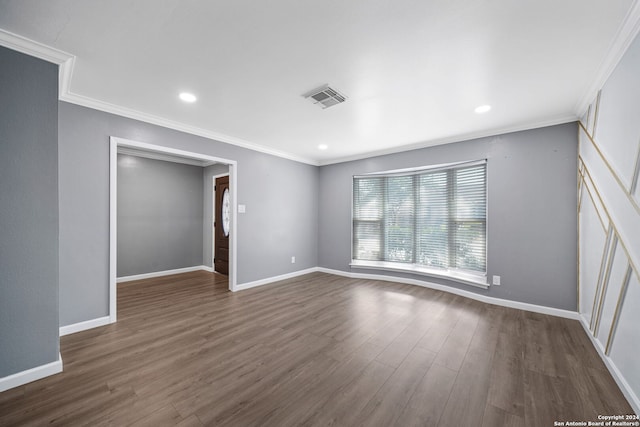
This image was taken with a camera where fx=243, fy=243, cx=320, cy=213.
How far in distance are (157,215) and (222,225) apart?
135 centimetres

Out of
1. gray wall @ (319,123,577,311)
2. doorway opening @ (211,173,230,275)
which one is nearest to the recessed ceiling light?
doorway opening @ (211,173,230,275)

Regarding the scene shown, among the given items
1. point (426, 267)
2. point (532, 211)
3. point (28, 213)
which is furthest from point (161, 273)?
point (532, 211)

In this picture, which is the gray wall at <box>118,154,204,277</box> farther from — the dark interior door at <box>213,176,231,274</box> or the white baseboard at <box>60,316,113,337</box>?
the white baseboard at <box>60,316,113,337</box>

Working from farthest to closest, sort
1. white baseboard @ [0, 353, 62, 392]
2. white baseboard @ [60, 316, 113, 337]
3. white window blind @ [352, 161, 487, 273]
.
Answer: white window blind @ [352, 161, 487, 273], white baseboard @ [60, 316, 113, 337], white baseboard @ [0, 353, 62, 392]

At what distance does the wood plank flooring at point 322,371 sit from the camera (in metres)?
1.55

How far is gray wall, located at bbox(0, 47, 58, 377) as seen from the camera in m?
1.76

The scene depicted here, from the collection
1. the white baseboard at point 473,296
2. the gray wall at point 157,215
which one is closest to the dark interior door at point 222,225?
the gray wall at point 157,215

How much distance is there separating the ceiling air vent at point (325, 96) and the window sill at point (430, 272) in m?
3.27

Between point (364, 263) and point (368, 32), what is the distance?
420cm

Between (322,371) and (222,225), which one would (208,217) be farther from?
(322,371)

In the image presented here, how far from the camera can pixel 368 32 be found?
5.55 feet

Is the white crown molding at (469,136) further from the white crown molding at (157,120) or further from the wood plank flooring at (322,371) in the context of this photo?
the wood plank flooring at (322,371)

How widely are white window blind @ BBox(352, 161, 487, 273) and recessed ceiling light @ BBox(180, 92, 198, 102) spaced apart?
3.42 metres

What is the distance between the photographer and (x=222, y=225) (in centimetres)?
561
